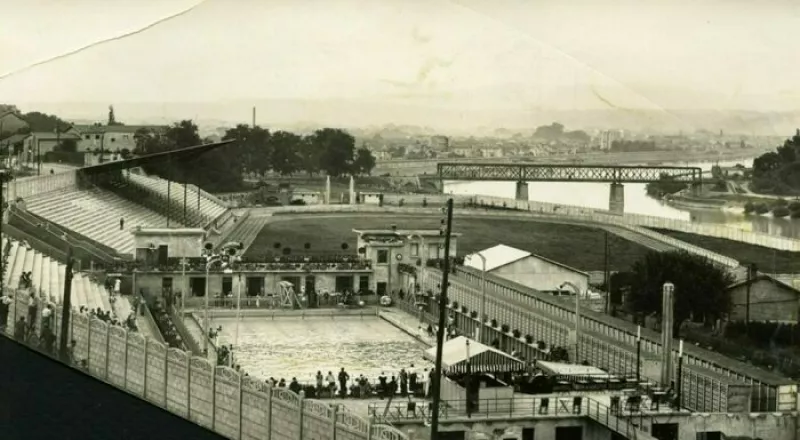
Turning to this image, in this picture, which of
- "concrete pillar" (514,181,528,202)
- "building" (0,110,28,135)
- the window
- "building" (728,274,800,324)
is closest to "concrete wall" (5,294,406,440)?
"building" (728,274,800,324)

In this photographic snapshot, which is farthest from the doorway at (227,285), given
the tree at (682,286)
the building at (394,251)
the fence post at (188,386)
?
the fence post at (188,386)

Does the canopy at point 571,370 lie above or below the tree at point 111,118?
below

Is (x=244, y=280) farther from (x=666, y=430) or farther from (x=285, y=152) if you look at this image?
(x=285, y=152)

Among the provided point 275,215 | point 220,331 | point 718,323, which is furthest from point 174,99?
point 718,323

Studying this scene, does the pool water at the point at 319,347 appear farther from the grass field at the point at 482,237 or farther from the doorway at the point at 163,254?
the grass field at the point at 482,237

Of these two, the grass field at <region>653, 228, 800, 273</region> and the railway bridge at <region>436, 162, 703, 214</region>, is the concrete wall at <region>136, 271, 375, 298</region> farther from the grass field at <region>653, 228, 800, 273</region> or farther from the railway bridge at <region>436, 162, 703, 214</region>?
the railway bridge at <region>436, 162, 703, 214</region>
